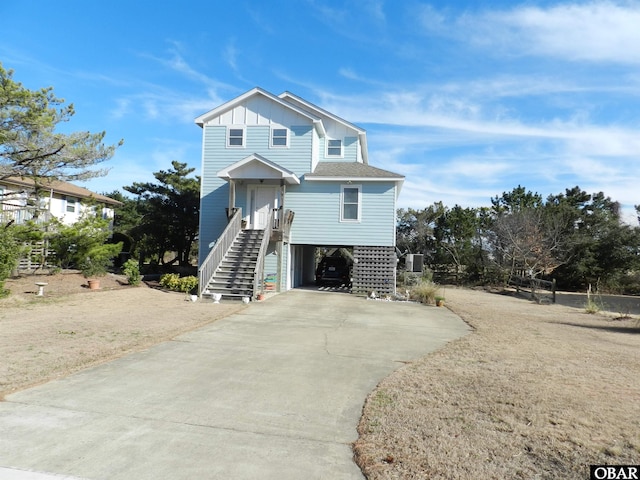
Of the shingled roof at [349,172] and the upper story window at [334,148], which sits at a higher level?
the upper story window at [334,148]

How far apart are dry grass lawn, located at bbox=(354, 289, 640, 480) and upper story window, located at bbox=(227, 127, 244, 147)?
13901 mm

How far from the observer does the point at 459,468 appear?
3166 millimetres

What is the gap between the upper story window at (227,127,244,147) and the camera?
60.5ft

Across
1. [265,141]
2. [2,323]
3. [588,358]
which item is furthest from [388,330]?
[265,141]

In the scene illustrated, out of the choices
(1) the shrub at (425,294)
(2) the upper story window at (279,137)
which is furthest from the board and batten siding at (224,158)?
(1) the shrub at (425,294)

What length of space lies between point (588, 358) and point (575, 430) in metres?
3.90

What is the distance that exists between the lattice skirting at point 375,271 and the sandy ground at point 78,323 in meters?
6.41

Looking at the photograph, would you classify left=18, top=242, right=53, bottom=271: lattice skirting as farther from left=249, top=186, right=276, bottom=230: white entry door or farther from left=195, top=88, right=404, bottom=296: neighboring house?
left=249, top=186, right=276, bottom=230: white entry door

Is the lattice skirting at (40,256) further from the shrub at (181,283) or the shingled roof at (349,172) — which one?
the shingled roof at (349,172)

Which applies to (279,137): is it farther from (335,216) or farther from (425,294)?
(425,294)

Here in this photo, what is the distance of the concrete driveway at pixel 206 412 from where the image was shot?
10.4 feet

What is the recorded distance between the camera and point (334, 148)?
67.5 feet

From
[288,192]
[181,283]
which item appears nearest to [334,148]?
[288,192]

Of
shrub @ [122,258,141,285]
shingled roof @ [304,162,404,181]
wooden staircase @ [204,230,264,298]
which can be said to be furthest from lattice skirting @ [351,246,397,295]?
shrub @ [122,258,141,285]
